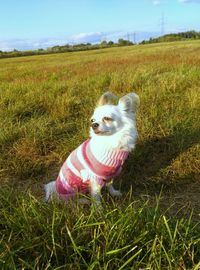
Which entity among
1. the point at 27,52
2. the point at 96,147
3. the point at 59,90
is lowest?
the point at 27,52

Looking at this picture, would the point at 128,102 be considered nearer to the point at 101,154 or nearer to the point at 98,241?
the point at 101,154

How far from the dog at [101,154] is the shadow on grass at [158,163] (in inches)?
23.0

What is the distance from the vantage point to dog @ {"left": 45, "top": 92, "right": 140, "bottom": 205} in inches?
142

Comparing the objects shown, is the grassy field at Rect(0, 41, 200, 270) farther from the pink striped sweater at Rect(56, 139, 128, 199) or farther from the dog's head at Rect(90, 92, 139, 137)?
the dog's head at Rect(90, 92, 139, 137)

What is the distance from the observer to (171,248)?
7.59 ft

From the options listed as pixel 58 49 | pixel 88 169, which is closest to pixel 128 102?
pixel 88 169

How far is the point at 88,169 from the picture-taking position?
3.63m

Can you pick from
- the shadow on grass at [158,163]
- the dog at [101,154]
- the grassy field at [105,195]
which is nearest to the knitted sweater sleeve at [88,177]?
the dog at [101,154]

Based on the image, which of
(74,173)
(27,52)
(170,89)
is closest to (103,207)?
(74,173)

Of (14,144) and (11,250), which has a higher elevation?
(11,250)

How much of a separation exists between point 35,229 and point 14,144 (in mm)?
2674

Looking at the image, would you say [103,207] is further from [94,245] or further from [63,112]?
[63,112]

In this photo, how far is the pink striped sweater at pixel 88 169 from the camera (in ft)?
11.8

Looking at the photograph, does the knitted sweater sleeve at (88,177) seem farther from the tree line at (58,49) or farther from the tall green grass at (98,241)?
the tree line at (58,49)
